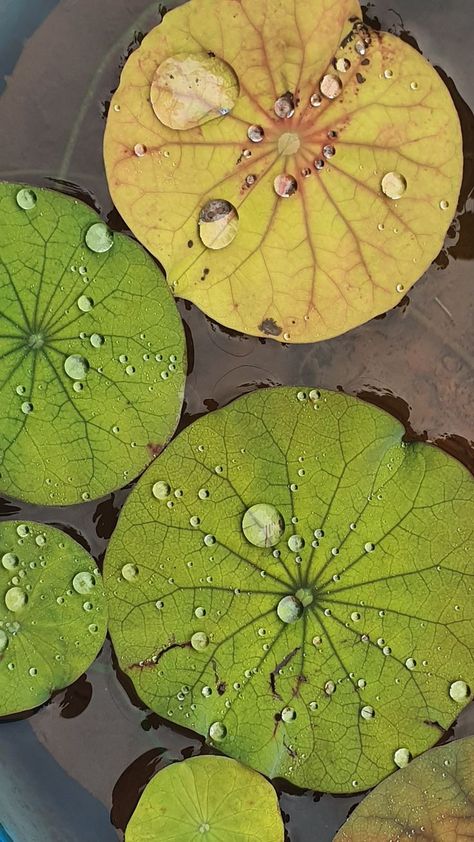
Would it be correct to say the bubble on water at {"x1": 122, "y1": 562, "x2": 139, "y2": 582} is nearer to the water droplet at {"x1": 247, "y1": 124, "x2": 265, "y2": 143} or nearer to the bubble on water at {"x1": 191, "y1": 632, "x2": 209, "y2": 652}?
the bubble on water at {"x1": 191, "y1": 632, "x2": 209, "y2": 652}

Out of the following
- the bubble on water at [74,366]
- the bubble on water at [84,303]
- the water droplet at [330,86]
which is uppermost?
the water droplet at [330,86]

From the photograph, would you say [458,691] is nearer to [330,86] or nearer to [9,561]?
[9,561]

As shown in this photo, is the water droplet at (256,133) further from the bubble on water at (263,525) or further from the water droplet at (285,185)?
the bubble on water at (263,525)

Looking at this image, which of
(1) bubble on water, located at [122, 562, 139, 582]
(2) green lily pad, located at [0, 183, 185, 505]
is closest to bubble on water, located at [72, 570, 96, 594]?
(1) bubble on water, located at [122, 562, 139, 582]

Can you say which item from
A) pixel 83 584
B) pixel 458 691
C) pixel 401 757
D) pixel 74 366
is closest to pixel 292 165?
pixel 74 366

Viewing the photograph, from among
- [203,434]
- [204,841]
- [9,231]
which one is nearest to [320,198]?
[203,434]

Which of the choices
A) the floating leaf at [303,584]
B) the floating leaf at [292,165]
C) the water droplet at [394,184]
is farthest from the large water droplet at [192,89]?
the floating leaf at [303,584]

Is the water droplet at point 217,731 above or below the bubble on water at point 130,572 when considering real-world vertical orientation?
below
